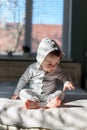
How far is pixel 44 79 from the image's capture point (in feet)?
7.18

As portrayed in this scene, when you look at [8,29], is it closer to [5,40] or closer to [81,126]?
[5,40]

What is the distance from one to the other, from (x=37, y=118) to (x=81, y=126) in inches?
9.7

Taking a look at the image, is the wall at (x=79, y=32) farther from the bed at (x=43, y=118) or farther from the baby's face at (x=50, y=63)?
the bed at (x=43, y=118)

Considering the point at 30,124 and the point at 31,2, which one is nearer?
the point at 30,124

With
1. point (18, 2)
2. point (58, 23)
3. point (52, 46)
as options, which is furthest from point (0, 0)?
point (52, 46)

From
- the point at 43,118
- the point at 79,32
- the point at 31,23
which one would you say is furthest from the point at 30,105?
the point at 31,23

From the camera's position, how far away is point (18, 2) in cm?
433

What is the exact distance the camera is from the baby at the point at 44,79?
2013 millimetres

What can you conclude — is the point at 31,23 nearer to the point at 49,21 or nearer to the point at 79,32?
the point at 49,21

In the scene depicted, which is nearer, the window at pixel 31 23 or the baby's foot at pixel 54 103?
the baby's foot at pixel 54 103

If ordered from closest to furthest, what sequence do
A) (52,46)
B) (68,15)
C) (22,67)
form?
(52,46), (22,67), (68,15)

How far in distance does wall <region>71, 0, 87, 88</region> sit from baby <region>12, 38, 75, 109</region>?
1.98 meters

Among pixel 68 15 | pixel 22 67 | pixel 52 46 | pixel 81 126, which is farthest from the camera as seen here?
pixel 68 15

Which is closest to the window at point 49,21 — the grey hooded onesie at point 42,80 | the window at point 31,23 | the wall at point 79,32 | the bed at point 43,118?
the window at point 31,23
